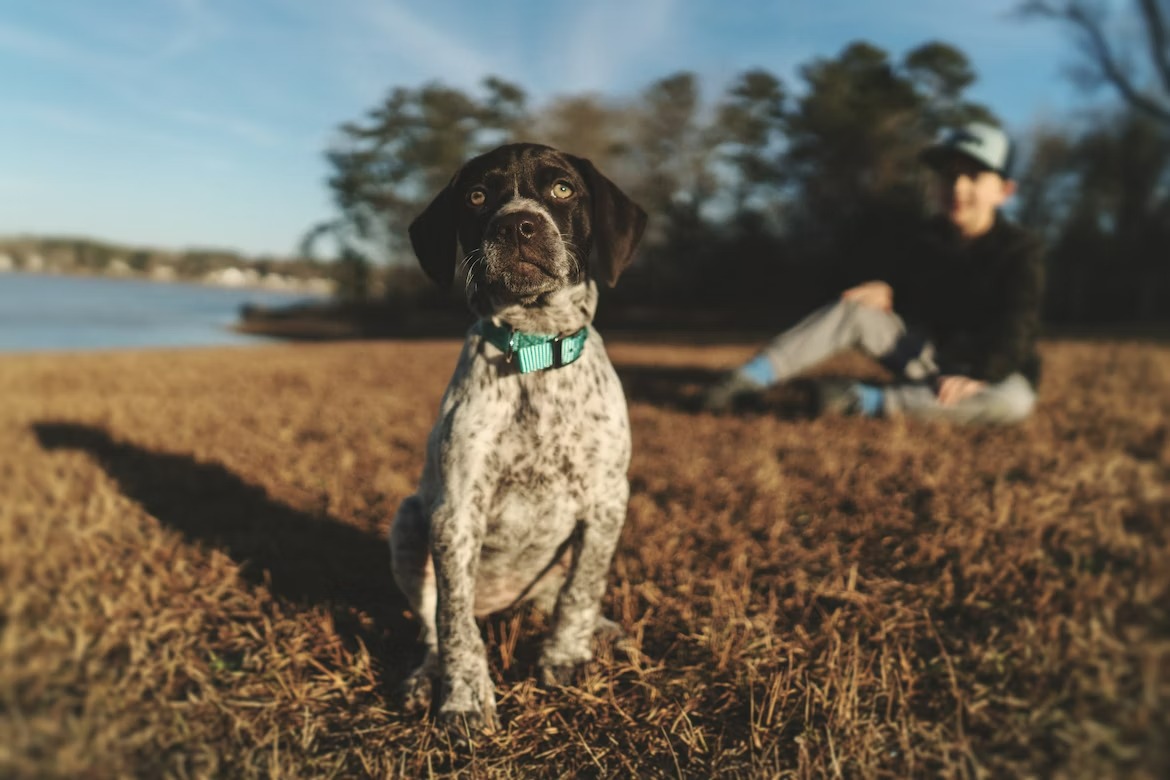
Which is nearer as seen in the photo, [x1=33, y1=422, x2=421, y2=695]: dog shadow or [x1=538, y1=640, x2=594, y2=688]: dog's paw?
[x1=538, y1=640, x2=594, y2=688]: dog's paw

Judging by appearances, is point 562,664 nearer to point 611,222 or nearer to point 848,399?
point 611,222

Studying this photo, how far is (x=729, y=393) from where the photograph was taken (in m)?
6.27

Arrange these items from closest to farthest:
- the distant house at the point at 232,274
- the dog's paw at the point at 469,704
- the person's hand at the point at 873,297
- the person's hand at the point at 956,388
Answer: the dog's paw at the point at 469,704 → the person's hand at the point at 956,388 → the person's hand at the point at 873,297 → the distant house at the point at 232,274

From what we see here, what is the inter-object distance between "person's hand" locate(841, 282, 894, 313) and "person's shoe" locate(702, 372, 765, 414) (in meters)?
1.14

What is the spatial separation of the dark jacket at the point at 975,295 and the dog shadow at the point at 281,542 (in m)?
4.89

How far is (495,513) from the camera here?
220 cm

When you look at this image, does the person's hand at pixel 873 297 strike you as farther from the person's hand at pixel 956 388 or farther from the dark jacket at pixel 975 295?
the person's hand at pixel 956 388

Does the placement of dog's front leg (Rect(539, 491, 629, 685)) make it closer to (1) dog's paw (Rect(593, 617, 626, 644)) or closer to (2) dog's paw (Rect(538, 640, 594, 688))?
(2) dog's paw (Rect(538, 640, 594, 688))

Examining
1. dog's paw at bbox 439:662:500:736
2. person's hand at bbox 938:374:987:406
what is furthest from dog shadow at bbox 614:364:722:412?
dog's paw at bbox 439:662:500:736

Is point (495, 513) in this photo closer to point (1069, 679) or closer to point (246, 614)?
point (246, 614)

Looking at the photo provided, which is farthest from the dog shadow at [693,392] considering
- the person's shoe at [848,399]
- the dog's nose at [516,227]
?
the dog's nose at [516,227]

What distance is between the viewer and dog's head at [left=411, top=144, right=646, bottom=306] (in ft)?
7.05

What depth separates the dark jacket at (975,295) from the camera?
5.25 meters

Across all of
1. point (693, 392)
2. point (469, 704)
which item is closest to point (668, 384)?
point (693, 392)
